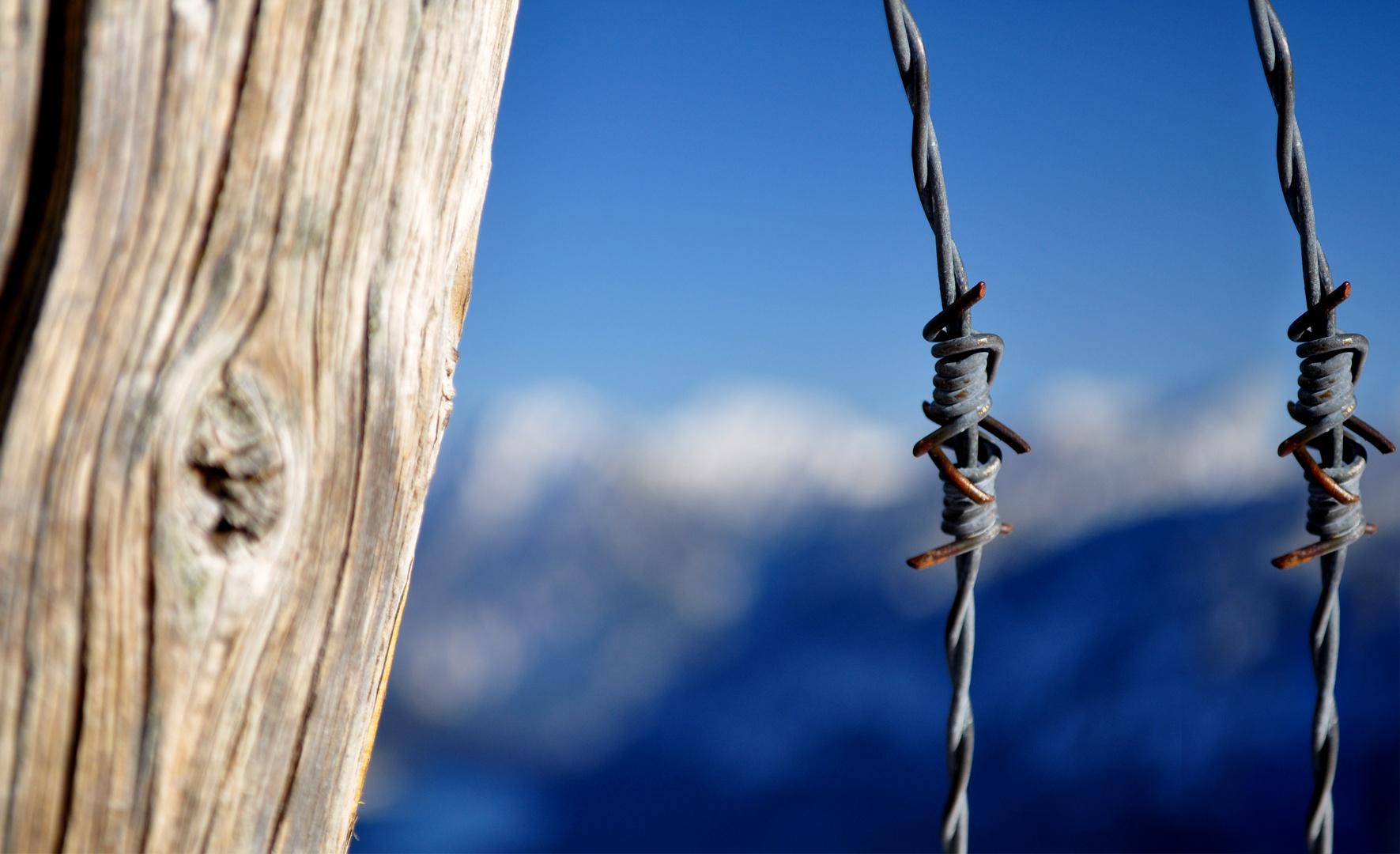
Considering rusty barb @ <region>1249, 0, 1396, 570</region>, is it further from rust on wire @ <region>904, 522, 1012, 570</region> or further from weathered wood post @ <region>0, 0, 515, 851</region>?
weathered wood post @ <region>0, 0, 515, 851</region>

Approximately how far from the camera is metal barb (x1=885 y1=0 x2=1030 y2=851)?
Result: 20.5 inches

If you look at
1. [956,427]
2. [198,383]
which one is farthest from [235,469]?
[956,427]

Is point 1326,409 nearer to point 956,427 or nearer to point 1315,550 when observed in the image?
point 1315,550

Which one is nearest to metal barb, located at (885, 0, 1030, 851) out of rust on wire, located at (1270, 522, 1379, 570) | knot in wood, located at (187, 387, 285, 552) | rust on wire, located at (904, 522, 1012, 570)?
rust on wire, located at (904, 522, 1012, 570)

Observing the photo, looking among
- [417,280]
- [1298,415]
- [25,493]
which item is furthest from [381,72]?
[1298,415]

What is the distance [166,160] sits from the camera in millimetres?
346

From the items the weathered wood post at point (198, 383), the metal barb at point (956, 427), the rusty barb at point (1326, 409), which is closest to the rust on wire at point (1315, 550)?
the rusty barb at point (1326, 409)

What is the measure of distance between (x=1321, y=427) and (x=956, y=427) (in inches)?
9.6

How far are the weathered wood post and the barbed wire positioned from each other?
516 millimetres

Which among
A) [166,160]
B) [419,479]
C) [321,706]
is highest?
[166,160]

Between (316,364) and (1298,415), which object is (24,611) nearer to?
(316,364)

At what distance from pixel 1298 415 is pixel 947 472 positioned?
0.82ft

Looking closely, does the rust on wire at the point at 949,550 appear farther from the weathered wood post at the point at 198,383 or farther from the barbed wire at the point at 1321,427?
the weathered wood post at the point at 198,383

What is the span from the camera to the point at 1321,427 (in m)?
0.55
